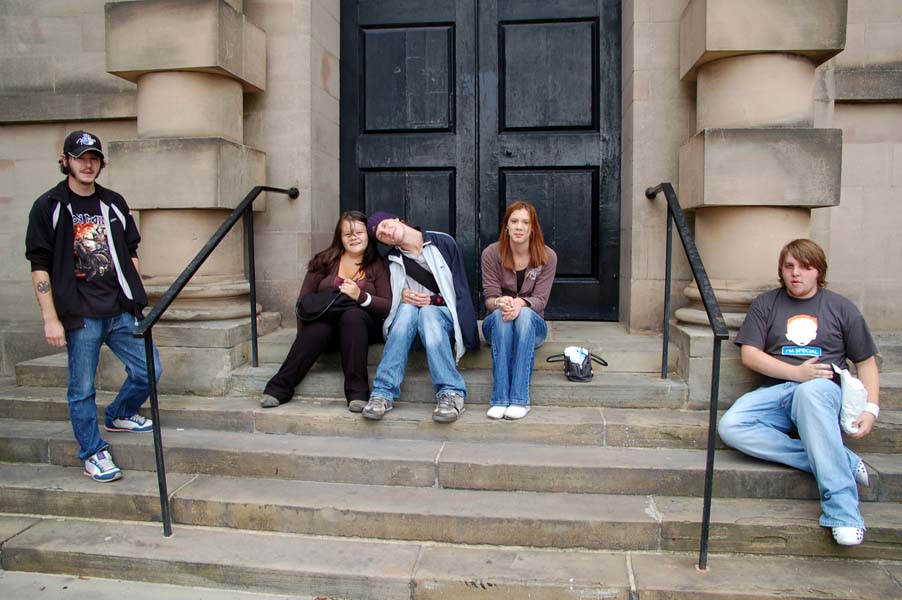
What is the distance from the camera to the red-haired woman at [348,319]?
4.27 meters

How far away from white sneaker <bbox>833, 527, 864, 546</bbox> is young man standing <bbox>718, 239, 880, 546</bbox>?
295 millimetres

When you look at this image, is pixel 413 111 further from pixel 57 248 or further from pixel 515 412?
pixel 57 248

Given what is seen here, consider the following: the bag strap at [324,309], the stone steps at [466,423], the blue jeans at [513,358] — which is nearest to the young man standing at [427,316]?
the stone steps at [466,423]

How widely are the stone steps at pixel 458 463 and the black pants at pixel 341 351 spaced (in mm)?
326

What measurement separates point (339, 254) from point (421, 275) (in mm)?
595

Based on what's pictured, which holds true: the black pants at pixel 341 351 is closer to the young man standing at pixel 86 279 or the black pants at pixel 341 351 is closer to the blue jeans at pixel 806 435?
the young man standing at pixel 86 279

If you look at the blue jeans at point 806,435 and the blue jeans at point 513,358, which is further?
the blue jeans at point 513,358

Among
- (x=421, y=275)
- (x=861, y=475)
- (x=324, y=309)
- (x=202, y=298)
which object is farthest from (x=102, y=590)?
(x=861, y=475)

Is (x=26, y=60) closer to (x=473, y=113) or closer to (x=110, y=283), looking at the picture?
(x=110, y=283)

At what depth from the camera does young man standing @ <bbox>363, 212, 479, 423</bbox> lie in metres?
4.14

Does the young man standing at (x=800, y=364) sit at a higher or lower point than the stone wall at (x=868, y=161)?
lower

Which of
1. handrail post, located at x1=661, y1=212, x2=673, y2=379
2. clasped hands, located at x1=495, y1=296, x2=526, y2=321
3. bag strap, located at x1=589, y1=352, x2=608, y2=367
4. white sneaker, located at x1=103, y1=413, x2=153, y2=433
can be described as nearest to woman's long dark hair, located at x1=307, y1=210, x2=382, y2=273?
clasped hands, located at x1=495, y1=296, x2=526, y2=321

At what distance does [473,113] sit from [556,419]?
282 cm

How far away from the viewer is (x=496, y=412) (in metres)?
4.05
